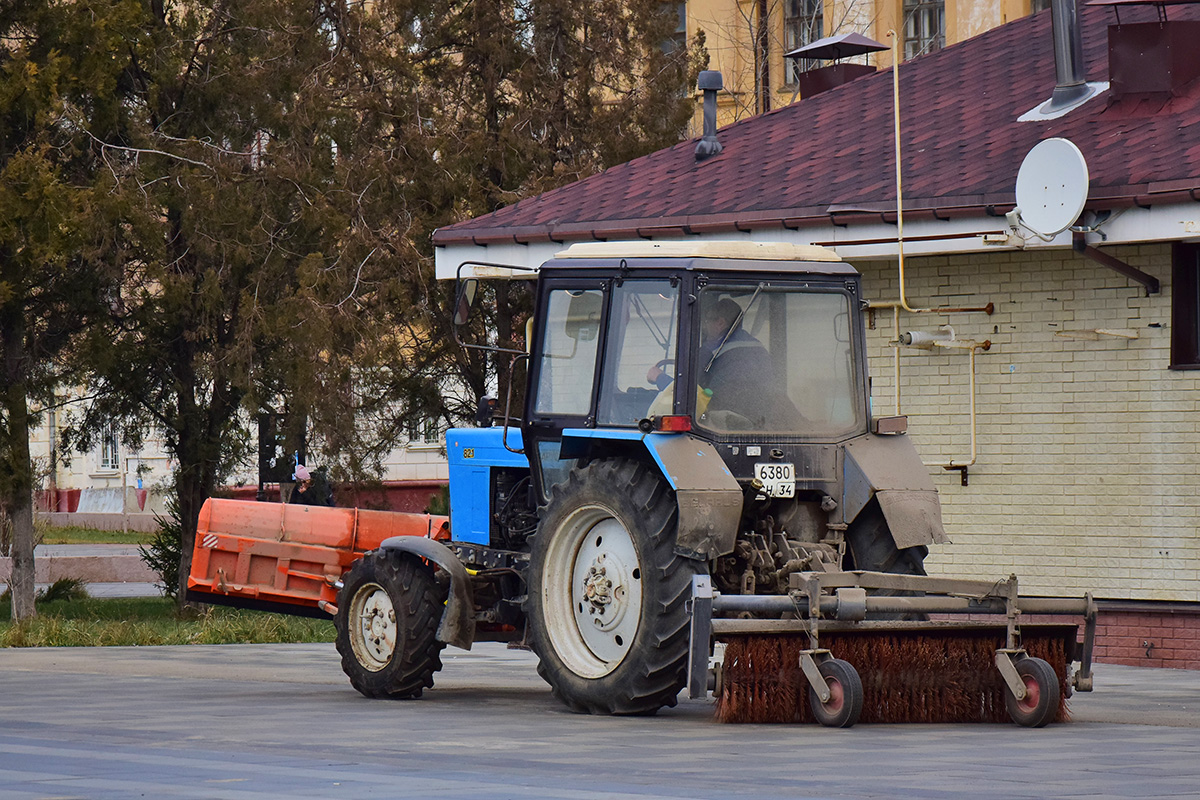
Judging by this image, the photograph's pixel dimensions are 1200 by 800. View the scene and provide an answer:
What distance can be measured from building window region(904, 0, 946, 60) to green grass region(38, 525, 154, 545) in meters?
20.3

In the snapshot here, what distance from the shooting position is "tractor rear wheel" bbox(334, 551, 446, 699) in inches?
474

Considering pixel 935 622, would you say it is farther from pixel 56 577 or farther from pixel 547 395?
pixel 56 577

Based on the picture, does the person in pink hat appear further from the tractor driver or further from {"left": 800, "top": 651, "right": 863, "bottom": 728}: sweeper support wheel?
{"left": 800, "top": 651, "right": 863, "bottom": 728}: sweeper support wheel

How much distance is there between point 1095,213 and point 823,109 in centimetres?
529

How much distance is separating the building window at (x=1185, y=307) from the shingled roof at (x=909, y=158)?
0.82 meters

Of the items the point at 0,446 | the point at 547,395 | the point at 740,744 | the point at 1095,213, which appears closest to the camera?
the point at 740,744

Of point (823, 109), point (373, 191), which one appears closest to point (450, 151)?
point (373, 191)

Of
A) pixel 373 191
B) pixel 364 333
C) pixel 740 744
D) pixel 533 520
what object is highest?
pixel 373 191

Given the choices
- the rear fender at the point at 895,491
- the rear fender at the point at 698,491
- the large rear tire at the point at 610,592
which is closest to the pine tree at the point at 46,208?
the large rear tire at the point at 610,592

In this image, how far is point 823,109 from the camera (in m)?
19.3

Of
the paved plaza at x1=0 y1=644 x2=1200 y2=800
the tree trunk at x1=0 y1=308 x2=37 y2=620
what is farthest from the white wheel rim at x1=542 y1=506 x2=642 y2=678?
the tree trunk at x1=0 y1=308 x2=37 y2=620

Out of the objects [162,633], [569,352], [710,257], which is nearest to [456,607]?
[569,352]

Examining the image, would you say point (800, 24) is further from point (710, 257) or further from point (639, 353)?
point (639, 353)

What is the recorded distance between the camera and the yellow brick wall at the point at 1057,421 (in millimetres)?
15031
